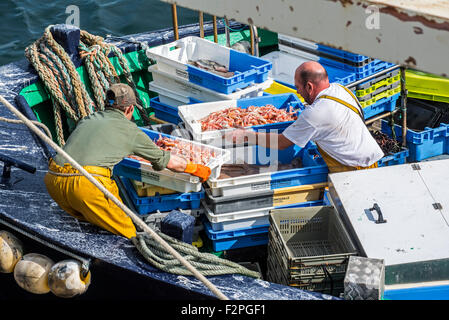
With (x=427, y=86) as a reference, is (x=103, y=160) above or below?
below

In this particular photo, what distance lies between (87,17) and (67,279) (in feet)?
28.6

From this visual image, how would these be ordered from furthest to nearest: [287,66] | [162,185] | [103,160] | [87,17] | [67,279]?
[87,17] < [287,66] < [162,185] < [103,160] < [67,279]

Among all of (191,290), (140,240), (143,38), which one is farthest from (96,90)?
(191,290)

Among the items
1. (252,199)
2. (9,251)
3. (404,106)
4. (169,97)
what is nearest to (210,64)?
(169,97)

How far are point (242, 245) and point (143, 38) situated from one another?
3553 mm

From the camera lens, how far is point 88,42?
6930mm

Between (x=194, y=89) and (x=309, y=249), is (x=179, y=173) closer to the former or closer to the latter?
(x=309, y=249)

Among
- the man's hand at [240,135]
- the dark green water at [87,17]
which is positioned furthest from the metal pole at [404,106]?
the dark green water at [87,17]

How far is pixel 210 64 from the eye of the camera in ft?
21.8

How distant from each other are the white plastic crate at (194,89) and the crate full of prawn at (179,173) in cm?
115

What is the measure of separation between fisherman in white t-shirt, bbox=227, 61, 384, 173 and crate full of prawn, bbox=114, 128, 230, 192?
2.13 ft

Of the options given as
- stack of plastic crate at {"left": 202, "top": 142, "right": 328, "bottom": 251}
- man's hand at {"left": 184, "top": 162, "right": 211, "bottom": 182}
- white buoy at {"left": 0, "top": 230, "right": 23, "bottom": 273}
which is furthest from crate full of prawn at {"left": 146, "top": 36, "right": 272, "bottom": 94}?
white buoy at {"left": 0, "top": 230, "right": 23, "bottom": 273}

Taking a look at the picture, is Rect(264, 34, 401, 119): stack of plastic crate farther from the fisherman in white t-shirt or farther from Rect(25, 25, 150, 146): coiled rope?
Rect(25, 25, 150, 146): coiled rope

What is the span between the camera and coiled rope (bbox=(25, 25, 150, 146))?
6348mm
